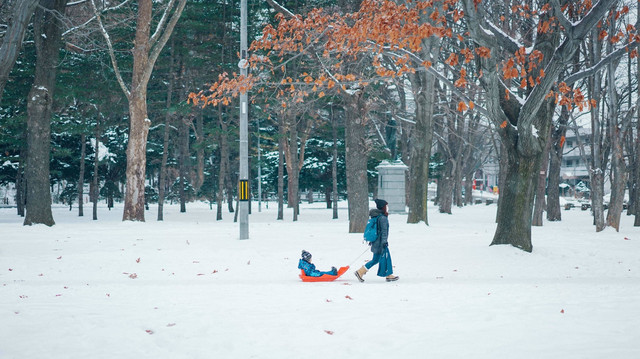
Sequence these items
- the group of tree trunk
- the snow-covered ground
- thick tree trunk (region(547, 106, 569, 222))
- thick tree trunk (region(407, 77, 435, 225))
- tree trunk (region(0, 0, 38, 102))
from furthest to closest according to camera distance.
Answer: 1. thick tree trunk (region(547, 106, 569, 222))
2. thick tree trunk (region(407, 77, 435, 225))
3. tree trunk (region(0, 0, 38, 102))
4. the group of tree trunk
5. the snow-covered ground

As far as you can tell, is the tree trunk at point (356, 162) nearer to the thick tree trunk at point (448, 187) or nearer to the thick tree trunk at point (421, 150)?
the thick tree trunk at point (421, 150)

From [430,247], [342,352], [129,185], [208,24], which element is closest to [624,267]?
[430,247]

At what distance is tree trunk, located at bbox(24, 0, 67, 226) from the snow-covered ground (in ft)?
20.3

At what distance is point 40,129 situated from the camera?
20703mm

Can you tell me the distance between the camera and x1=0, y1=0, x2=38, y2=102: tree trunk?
13.1m

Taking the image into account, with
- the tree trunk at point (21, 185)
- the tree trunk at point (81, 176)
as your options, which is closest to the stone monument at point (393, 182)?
the tree trunk at point (81, 176)

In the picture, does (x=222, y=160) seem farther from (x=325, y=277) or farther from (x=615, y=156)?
(x=325, y=277)

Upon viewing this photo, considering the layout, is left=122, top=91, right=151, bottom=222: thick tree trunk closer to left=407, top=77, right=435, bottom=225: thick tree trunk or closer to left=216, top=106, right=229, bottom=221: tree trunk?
left=216, top=106, right=229, bottom=221: tree trunk

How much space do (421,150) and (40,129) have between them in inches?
563

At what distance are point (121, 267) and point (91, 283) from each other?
6.59 feet

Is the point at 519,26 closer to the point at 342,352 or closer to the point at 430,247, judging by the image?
the point at 430,247

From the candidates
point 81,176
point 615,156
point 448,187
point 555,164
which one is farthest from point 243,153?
point 448,187

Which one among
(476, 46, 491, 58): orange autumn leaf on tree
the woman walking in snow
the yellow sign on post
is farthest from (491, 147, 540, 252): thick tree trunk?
the yellow sign on post

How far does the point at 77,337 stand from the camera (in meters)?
5.82
